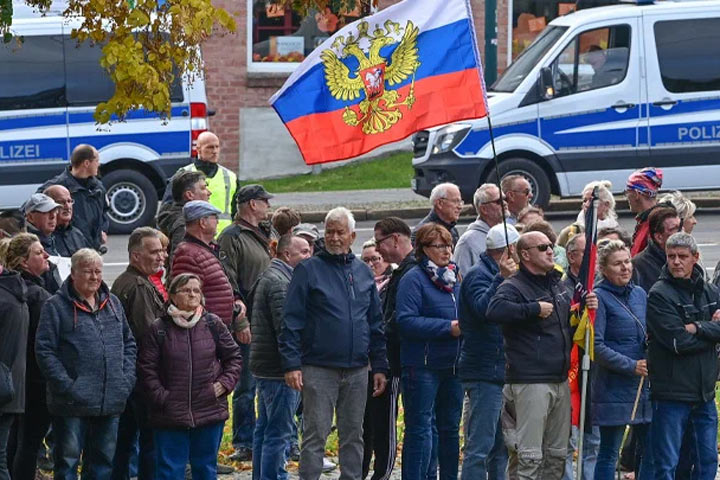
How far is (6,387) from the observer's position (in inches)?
367

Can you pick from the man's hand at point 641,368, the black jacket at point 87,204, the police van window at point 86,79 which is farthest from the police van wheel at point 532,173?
the man's hand at point 641,368

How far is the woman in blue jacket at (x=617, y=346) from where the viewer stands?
994 cm

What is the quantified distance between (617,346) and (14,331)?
3551 millimetres

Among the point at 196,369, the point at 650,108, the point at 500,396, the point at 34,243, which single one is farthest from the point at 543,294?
the point at 650,108

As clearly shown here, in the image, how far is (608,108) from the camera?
829 inches

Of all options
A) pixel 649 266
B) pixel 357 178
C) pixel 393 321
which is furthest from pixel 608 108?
pixel 393 321

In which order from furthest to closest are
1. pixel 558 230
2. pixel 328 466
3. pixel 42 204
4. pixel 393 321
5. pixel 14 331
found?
pixel 558 230
pixel 42 204
pixel 328 466
pixel 393 321
pixel 14 331

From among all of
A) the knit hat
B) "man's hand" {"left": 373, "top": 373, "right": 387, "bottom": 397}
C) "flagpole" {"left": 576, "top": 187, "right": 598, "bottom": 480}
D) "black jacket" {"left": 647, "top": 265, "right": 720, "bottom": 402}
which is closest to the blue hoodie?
"man's hand" {"left": 373, "top": 373, "right": 387, "bottom": 397}

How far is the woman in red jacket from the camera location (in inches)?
376

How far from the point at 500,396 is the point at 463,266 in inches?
64.3

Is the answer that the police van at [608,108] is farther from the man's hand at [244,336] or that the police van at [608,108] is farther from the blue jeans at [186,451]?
the blue jeans at [186,451]

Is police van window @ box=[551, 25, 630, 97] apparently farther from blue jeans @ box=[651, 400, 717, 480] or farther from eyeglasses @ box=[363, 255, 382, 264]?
blue jeans @ box=[651, 400, 717, 480]

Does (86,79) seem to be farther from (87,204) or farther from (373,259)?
(373,259)

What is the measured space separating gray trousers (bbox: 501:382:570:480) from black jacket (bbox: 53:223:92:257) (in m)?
3.69
